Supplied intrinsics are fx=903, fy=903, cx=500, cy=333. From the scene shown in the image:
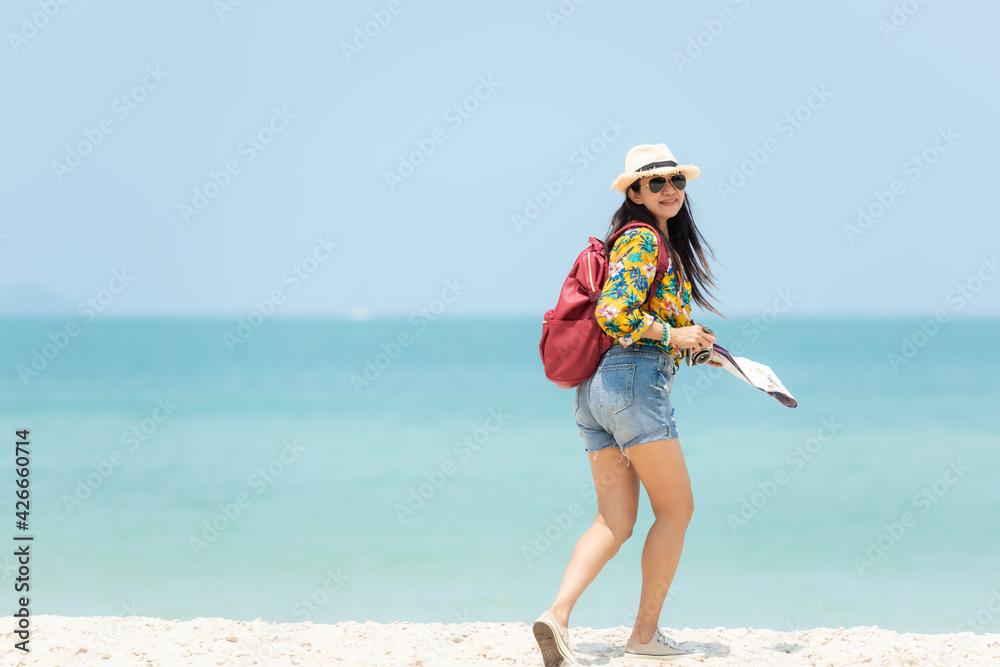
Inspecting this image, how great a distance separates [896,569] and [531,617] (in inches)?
123

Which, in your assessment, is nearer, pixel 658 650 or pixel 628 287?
pixel 628 287

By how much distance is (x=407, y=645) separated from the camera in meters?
3.56

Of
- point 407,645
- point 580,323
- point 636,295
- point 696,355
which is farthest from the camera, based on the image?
point 407,645

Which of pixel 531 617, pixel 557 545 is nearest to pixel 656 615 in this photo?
pixel 531 617

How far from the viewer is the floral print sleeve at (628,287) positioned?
9.57 ft

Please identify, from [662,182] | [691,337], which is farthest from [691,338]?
[662,182]

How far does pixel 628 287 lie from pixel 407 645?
1.70 m

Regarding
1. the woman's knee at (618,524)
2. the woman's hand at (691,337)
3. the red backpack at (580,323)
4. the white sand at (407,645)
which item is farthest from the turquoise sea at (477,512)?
the woman's hand at (691,337)

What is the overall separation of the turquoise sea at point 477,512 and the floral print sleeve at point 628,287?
3.01m

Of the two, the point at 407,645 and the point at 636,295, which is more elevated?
the point at 636,295

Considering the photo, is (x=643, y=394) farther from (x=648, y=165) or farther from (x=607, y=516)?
(x=648, y=165)

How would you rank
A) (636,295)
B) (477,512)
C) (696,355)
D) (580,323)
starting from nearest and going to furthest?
(636,295) → (580,323) → (696,355) → (477,512)

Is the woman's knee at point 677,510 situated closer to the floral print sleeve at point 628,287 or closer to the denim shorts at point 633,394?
the denim shorts at point 633,394

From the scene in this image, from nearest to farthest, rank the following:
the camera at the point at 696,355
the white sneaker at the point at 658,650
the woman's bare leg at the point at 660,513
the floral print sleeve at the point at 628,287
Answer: the floral print sleeve at the point at 628,287
the woman's bare leg at the point at 660,513
the camera at the point at 696,355
the white sneaker at the point at 658,650
